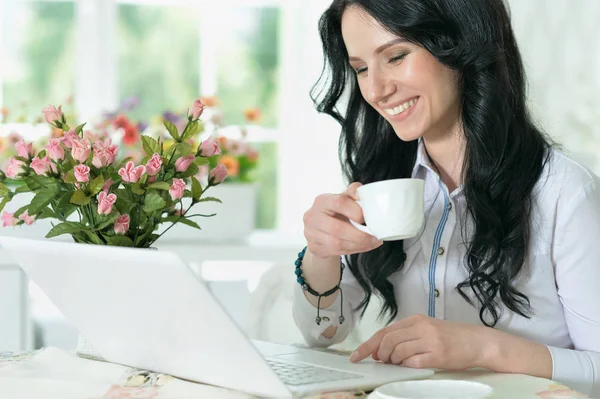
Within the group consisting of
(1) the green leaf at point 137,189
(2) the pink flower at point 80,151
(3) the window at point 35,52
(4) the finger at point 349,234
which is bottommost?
(4) the finger at point 349,234

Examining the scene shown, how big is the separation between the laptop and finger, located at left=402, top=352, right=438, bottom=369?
0.9 inches

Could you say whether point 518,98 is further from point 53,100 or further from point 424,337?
point 53,100

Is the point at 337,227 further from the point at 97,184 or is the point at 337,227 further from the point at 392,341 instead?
the point at 97,184

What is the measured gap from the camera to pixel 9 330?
8.60 feet

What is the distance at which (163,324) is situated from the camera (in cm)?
91

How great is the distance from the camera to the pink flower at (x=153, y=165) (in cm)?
106

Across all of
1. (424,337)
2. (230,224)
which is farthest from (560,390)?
(230,224)

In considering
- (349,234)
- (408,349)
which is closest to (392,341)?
(408,349)

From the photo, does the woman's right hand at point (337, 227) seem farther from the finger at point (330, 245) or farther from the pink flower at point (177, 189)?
the pink flower at point (177, 189)

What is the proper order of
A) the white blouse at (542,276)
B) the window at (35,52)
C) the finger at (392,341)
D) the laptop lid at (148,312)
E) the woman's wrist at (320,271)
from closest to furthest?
1. the laptop lid at (148,312)
2. the finger at (392,341)
3. the white blouse at (542,276)
4. the woman's wrist at (320,271)
5. the window at (35,52)

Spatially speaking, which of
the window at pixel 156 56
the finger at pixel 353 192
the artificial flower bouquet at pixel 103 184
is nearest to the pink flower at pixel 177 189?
the artificial flower bouquet at pixel 103 184

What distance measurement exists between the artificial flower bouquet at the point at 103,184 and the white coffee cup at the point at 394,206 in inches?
9.2

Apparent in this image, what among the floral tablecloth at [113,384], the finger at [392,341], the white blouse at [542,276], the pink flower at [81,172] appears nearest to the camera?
the floral tablecloth at [113,384]

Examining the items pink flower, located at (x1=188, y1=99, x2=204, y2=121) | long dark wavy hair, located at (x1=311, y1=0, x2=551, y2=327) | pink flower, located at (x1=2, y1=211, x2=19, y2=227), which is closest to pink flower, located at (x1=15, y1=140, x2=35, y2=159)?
pink flower, located at (x1=2, y1=211, x2=19, y2=227)
